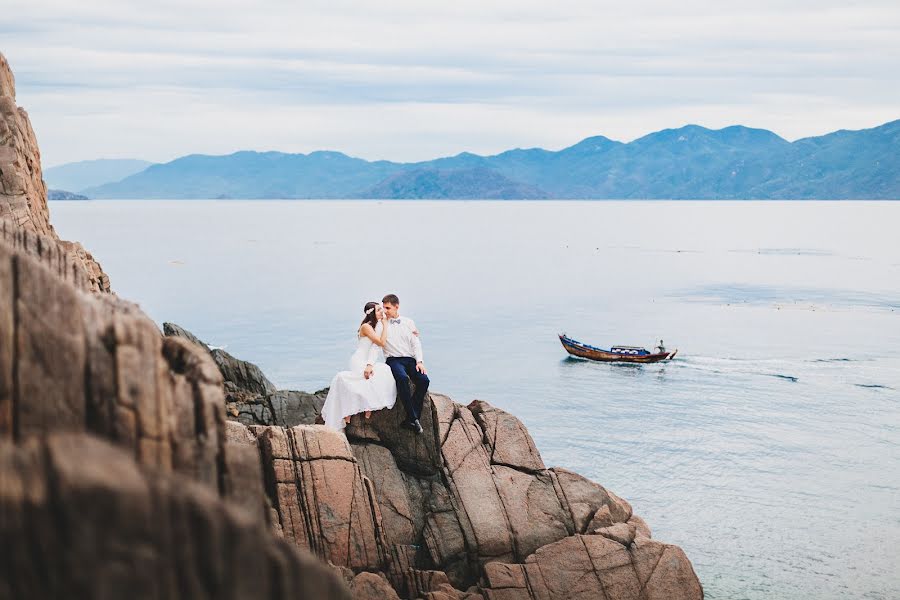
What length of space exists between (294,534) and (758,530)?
24929 mm

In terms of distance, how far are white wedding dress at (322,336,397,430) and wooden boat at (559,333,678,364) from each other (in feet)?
179

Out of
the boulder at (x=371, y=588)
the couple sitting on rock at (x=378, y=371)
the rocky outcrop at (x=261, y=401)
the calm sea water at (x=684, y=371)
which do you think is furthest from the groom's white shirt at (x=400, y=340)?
the rocky outcrop at (x=261, y=401)

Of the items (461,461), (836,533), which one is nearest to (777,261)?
(836,533)

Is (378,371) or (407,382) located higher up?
(378,371)

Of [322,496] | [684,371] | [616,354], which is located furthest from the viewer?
[616,354]

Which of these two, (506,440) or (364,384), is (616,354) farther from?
(364,384)

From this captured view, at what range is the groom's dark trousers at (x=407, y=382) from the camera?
65.5 feet

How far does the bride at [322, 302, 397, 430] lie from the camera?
19.9 meters

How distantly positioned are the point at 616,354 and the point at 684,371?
5.35m

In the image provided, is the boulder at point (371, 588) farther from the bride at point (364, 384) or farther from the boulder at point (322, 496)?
the bride at point (364, 384)

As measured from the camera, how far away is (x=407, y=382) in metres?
20.1

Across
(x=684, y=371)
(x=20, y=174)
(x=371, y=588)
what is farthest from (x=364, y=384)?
(x=684, y=371)

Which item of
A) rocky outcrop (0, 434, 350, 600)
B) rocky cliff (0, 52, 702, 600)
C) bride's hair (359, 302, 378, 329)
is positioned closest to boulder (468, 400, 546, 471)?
bride's hair (359, 302, 378, 329)

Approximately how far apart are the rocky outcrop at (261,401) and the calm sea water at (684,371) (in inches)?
527
